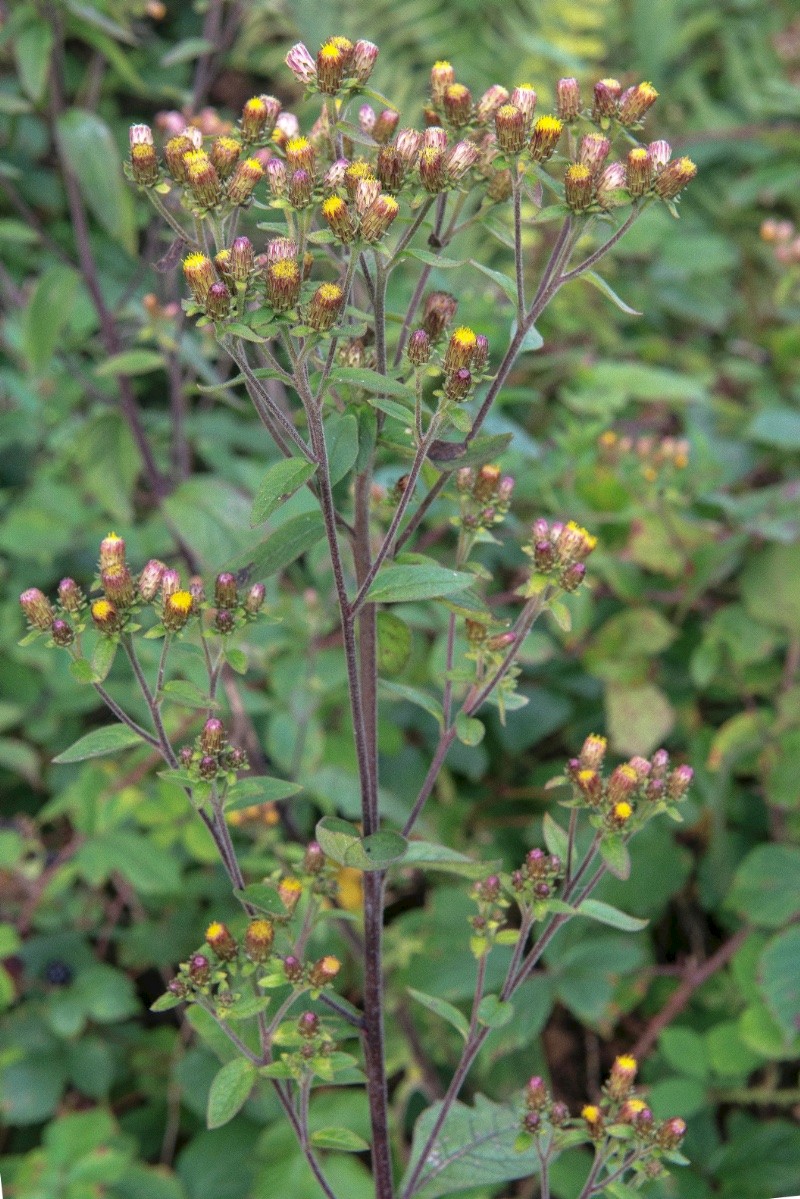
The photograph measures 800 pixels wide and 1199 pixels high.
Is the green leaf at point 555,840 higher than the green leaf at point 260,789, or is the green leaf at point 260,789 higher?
the green leaf at point 260,789

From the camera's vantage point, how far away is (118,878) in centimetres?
227

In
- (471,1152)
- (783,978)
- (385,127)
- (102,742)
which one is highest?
(385,127)

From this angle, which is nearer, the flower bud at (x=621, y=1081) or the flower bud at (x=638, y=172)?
the flower bud at (x=638, y=172)

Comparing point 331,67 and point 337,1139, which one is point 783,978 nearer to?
point 337,1139

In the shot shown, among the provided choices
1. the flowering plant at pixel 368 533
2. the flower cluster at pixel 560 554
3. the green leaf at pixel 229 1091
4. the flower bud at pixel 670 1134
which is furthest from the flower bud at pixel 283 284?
the flower bud at pixel 670 1134

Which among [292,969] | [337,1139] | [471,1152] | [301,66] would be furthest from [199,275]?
[471,1152]

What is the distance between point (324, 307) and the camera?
818mm

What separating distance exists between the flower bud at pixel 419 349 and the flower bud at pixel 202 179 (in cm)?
19

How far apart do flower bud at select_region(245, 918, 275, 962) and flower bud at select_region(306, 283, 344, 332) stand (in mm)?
489

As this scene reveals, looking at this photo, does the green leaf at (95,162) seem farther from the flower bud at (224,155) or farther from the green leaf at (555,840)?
the green leaf at (555,840)

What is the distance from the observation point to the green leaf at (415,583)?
34.9 inches

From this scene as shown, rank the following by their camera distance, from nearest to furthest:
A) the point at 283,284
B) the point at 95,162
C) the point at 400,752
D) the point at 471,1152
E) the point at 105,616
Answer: the point at 283,284 < the point at 105,616 < the point at 471,1152 < the point at 95,162 < the point at 400,752

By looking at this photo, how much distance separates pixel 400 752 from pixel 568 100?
1.40 meters

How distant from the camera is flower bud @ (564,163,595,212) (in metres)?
0.87
